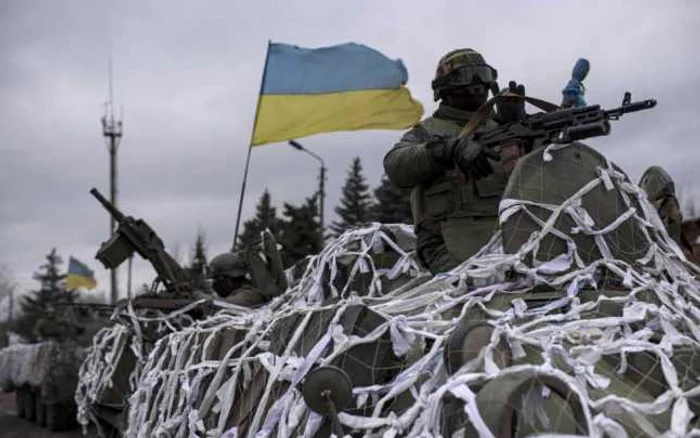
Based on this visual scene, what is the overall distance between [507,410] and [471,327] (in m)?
0.60

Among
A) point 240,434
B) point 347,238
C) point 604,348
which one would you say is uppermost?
point 347,238

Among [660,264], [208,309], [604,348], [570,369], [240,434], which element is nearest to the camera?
[570,369]

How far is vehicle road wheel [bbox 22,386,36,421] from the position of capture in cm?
1889

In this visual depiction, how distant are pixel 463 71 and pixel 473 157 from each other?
943 millimetres

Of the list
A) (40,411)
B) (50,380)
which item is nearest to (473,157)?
(50,380)

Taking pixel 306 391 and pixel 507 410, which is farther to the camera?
pixel 306 391

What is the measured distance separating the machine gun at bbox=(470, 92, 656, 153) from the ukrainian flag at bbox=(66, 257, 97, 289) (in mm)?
29192

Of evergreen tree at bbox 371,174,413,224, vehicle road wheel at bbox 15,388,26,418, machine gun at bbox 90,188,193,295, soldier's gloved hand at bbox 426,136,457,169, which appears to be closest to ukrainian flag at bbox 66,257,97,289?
evergreen tree at bbox 371,174,413,224

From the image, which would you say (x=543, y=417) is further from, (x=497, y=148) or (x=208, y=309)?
(x=208, y=309)

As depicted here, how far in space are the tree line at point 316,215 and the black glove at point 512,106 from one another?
52.9 ft

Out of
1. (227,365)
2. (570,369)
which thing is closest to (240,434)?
(227,365)

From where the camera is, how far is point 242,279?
9750 mm

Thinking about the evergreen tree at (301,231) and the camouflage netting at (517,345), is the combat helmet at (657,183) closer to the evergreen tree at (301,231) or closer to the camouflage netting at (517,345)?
the camouflage netting at (517,345)

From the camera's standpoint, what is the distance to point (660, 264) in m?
4.40
